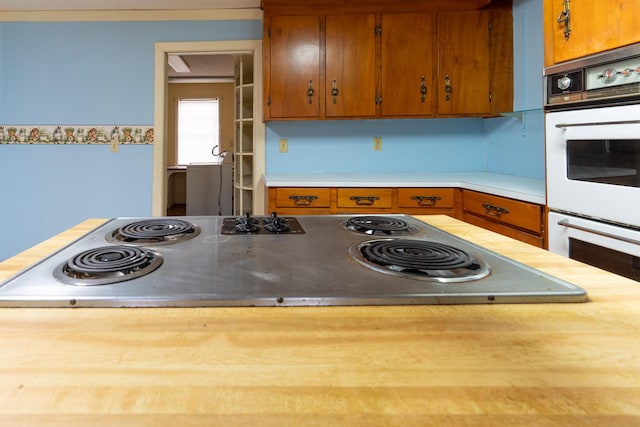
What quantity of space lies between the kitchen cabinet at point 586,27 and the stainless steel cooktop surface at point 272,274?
126cm

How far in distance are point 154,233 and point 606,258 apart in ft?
5.45

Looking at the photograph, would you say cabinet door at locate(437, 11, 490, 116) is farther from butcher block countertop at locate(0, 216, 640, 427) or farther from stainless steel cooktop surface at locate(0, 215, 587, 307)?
butcher block countertop at locate(0, 216, 640, 427)

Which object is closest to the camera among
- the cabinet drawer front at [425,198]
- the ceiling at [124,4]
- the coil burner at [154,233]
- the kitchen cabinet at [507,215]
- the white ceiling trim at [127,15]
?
the coil burner at [154,233]

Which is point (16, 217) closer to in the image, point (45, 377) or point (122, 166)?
point (122, 166)

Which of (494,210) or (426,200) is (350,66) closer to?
(426,200)

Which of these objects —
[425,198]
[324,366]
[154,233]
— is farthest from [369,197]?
[324,366]

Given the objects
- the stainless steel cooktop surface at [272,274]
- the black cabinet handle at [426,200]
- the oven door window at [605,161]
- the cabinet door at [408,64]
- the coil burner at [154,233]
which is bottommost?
the stainless steel cooktop surface at [272,274]

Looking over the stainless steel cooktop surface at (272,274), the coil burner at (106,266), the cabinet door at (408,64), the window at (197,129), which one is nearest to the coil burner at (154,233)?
the stainless steel cooktop surface at (272,274)

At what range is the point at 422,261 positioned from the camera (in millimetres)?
691

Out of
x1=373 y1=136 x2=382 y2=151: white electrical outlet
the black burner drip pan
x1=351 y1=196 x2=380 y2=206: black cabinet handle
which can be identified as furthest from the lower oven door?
x1=373 y1=136 x2=382 y2=151: white electrical outlet

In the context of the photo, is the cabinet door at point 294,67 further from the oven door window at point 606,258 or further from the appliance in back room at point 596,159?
the oven door window at point 606,258

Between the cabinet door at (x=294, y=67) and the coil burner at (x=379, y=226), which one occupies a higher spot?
the cabinet door at (x=294, y=67)

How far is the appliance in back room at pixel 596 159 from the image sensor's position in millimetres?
1444

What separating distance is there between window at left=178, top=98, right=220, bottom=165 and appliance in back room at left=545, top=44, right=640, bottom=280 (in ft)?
22.2
